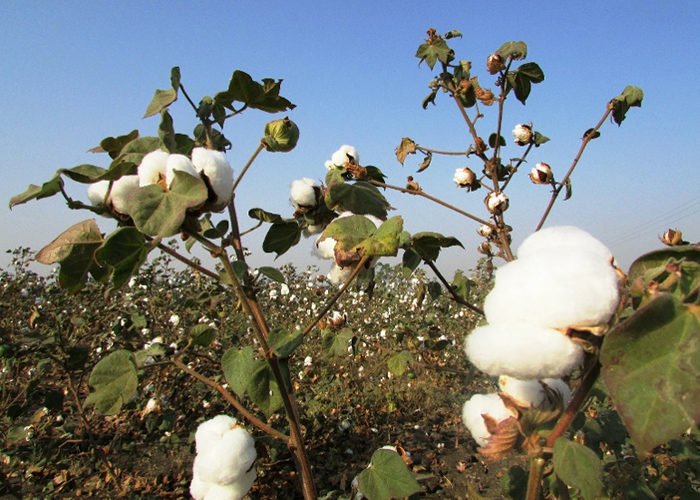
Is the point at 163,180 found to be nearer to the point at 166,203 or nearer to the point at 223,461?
the point at 166,203

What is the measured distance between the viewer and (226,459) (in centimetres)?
106

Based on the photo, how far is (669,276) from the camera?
0.48m

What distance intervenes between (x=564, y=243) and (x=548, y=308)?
0.31 ft

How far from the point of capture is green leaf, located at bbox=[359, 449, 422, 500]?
3.55ft

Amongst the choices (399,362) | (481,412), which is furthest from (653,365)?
(399,362)

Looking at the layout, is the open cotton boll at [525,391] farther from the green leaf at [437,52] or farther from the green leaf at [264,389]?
the green leaf at [437,52]

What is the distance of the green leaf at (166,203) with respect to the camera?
2.31ft

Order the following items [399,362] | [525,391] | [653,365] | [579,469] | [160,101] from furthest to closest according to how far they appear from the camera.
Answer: [399,362]
[160,101]
[525,391]
[579,469]
[653,365]

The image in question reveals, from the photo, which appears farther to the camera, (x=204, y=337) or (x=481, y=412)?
(x=204, y=337)

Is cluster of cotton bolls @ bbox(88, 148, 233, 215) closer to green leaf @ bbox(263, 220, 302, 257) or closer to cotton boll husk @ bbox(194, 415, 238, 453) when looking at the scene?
green leaf @ bbox(263, 220, 302, 257)

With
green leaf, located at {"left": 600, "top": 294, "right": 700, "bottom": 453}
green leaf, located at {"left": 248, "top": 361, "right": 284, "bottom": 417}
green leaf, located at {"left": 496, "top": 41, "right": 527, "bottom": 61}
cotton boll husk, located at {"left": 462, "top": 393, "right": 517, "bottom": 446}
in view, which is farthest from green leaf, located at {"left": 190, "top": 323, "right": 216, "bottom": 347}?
green leaf, located at {"left": 496, "top": 41, "right": 527, "bottom": 61}

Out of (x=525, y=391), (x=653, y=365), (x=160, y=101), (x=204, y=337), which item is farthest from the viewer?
(x=204, y=337)

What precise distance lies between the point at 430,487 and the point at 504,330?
2.56 m

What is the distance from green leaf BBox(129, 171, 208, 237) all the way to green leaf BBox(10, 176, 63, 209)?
16 centimetres
